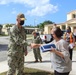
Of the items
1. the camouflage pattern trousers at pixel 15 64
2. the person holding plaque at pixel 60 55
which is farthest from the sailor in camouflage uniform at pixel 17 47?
the person holding plaque at pixel 60 55

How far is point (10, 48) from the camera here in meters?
7.38

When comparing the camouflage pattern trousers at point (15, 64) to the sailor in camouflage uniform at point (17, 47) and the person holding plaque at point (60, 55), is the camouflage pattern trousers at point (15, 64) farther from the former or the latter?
the person holding plaque at point (60, 55)

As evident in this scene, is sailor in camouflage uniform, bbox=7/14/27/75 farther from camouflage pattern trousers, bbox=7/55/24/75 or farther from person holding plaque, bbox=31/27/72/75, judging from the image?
person holding plaque, bbox=31/27/72/75

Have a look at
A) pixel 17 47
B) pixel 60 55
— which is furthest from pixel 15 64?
pixel 60 55

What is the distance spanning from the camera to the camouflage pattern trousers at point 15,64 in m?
7.27

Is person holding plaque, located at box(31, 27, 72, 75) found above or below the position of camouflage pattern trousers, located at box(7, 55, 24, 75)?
above

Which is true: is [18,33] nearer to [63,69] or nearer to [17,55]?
[17,55]

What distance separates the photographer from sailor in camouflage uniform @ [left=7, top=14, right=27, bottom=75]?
712 centimetres

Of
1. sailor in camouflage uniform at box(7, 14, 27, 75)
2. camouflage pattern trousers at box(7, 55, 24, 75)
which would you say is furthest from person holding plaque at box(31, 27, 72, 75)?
camouflage pattern trousers at box(7, 55, 24, 75)

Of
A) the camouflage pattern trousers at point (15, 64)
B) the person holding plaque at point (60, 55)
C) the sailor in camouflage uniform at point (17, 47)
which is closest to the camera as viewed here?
the person holding plaque at point (60, 55)

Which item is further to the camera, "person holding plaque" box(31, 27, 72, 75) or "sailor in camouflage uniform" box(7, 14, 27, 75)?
"sailor in camouflage uniform" box(7, 14, 27, 75)

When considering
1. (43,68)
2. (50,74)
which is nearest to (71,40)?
(43,68)

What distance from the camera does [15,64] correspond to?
287 inches

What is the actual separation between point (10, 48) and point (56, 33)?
254cm
